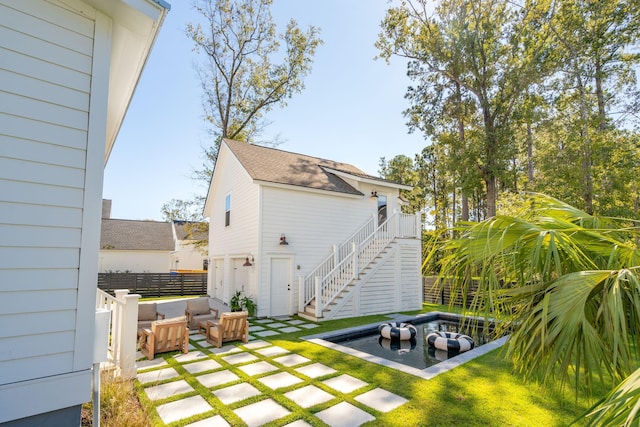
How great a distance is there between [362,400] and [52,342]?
3727 mm

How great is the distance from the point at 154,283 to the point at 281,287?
10.2 m

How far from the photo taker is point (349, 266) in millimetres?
11852

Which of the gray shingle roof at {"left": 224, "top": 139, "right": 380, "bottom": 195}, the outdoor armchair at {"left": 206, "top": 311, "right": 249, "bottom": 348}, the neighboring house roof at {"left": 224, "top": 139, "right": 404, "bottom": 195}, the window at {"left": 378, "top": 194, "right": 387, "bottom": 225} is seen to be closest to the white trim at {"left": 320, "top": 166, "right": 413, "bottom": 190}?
the neighboring house roof at {"left": 224, "top": 139, "right": 404, "bottom": 195}

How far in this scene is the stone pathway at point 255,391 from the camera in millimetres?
3943

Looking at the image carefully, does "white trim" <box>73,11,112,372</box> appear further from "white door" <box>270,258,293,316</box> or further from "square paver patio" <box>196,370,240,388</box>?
"white door" <box>270,258,293,316</box>

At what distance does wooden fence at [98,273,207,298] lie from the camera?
16.6 meters

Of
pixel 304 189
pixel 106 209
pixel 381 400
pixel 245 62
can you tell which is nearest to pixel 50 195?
pixel 381 400

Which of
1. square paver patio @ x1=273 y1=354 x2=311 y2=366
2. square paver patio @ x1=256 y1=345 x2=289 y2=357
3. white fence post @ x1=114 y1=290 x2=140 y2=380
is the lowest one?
square paver patio @ x1=256 y1=345 x2=289 y2=357

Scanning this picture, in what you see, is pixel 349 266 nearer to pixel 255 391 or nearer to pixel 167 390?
pixel 255 391

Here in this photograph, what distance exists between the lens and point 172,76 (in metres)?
13.2

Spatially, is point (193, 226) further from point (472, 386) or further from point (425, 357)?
point (472, 386)

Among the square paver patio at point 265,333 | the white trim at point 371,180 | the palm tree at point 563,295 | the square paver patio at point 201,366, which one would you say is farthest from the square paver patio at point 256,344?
the white trim at point 371,180

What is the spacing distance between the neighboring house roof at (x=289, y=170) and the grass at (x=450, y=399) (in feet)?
23.7

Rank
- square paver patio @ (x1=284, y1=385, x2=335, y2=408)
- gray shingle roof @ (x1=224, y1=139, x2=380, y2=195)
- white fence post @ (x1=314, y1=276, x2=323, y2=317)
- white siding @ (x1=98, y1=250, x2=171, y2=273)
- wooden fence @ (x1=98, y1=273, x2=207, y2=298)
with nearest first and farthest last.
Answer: square paver patio @ (x1=284, y1=385, x2=335, y2=408) < white fence post @ (x1=314, y1=276, x2=323, y2=317) < gray shingle roof @ (x1=224, y1=139, x2=380, y2=195) < wooden fence @ (x1=98, y1=273, x2=207, y2=298) < white siding @ (x1=98, y1=250, x2=171, y2=273)
